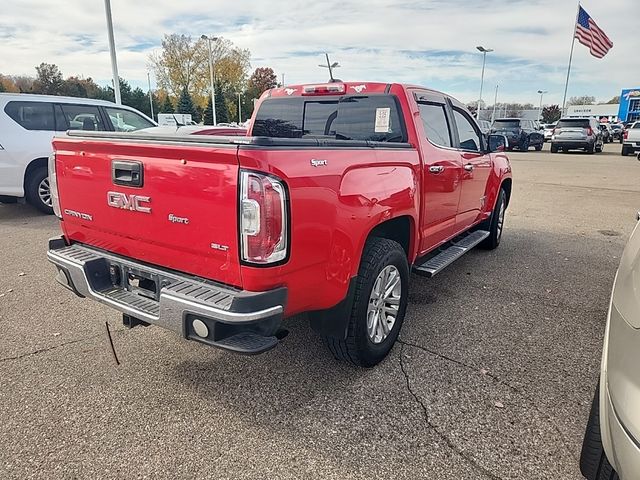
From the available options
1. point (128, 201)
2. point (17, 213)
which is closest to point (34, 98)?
point (17, 213)

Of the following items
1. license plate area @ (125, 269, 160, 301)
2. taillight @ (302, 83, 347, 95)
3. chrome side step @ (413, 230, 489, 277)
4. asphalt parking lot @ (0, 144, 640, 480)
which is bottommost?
asphalt parking lot @ (0, 144, 640, 480)

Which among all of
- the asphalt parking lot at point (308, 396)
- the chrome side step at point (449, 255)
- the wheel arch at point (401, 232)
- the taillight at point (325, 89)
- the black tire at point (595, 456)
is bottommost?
the asphalt parking lot at point (308, 396)

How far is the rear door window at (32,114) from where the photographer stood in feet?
24.2

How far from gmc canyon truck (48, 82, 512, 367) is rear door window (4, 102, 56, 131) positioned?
215 inches

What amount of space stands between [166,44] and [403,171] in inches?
2583

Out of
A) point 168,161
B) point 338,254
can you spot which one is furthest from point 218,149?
point 338,254

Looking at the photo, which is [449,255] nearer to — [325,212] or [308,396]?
[308,396]

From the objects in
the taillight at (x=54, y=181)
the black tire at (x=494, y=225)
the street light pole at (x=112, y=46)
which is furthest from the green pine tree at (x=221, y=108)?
the taillight at (x=54, y=181)

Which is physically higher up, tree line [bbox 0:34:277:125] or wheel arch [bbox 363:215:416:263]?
tree line [bbox 0:34:277:125]

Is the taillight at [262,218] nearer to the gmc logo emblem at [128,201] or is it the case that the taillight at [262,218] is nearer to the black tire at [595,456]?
the gmc logo emblem at [128,201]

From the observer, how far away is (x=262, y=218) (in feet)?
7.10

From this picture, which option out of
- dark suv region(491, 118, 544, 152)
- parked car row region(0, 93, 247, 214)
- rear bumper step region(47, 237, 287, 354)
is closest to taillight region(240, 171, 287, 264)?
rear bumper step region(47, 237, 287, 354)

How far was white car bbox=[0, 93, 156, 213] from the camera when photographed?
23.8ft

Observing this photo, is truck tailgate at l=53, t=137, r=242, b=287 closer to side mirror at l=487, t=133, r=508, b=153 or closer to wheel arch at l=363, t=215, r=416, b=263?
wheel arch at l=363, t=215, r=416, b=263
